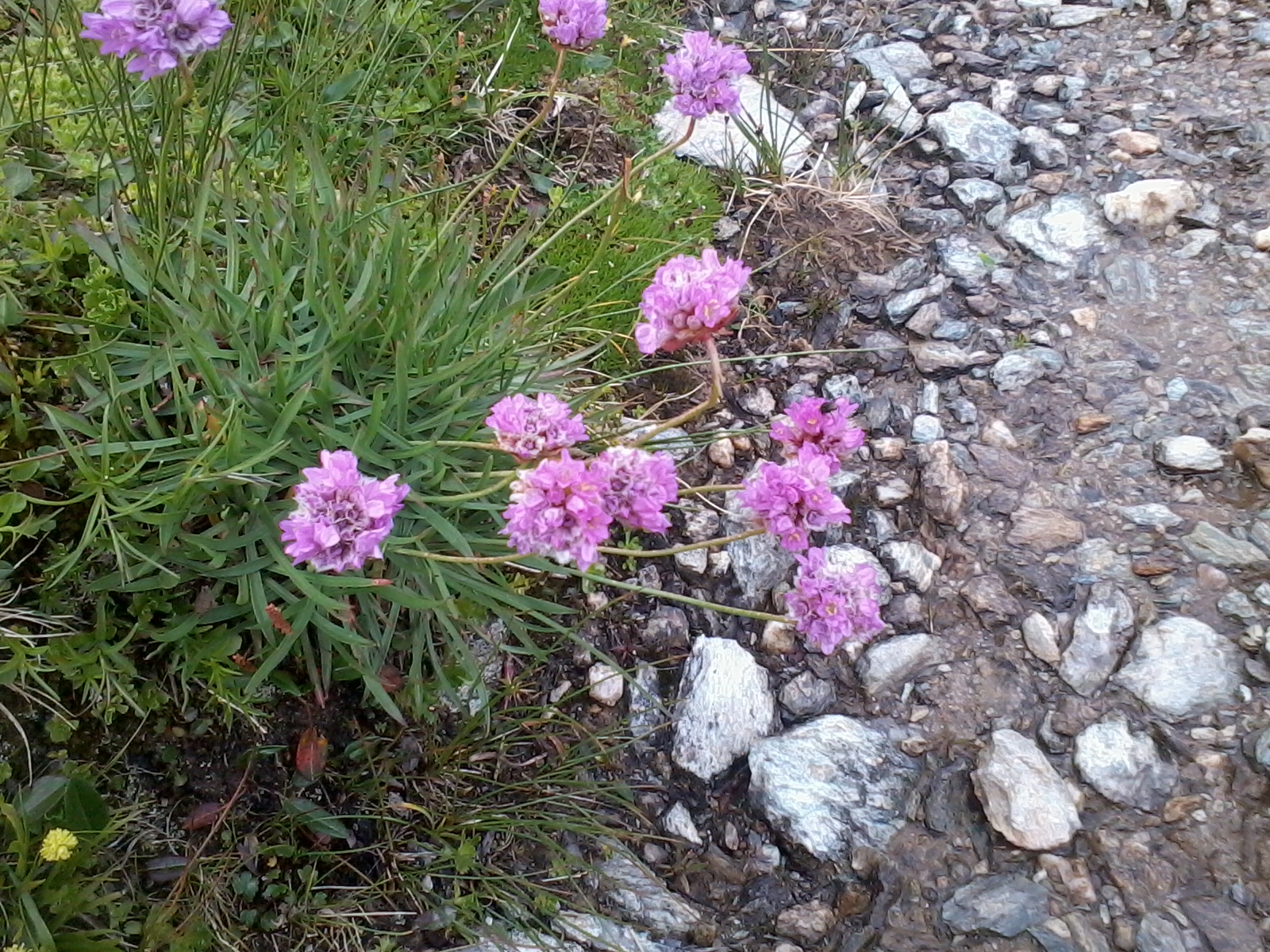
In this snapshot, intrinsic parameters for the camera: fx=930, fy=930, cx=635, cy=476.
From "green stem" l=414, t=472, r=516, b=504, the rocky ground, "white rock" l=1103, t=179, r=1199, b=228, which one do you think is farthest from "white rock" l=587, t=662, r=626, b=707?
"white rock" l=1103, t=179, r=1199, b=228

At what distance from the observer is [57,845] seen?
Answer: 1.60 metres

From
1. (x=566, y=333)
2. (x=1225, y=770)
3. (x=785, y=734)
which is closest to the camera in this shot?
(x=1225, y=770)

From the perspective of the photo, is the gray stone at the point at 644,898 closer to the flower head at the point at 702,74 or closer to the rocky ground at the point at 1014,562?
the rocky ground at the point at 1014,562

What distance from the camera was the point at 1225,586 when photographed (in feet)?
7.98

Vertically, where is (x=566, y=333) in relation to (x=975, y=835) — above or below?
above

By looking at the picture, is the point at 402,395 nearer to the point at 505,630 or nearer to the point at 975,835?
the point at 505,630

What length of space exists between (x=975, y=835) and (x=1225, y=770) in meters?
0.60

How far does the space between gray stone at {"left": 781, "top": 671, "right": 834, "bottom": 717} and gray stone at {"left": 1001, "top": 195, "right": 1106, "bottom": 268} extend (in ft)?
5.80

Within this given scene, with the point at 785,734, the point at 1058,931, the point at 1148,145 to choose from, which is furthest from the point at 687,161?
the point at 1058,931

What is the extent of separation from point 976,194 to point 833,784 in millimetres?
2270

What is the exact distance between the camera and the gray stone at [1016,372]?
9.77 ft

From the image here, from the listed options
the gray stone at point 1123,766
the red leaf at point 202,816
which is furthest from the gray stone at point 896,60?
the red leaf at point 202,816

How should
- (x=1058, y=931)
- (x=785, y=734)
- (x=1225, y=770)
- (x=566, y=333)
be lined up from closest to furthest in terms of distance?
(x=1058, y=931), (x=1225, y=770), (x=785, y=734), (x=566, y=333)

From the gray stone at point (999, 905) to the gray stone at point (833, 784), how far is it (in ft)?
0.67
